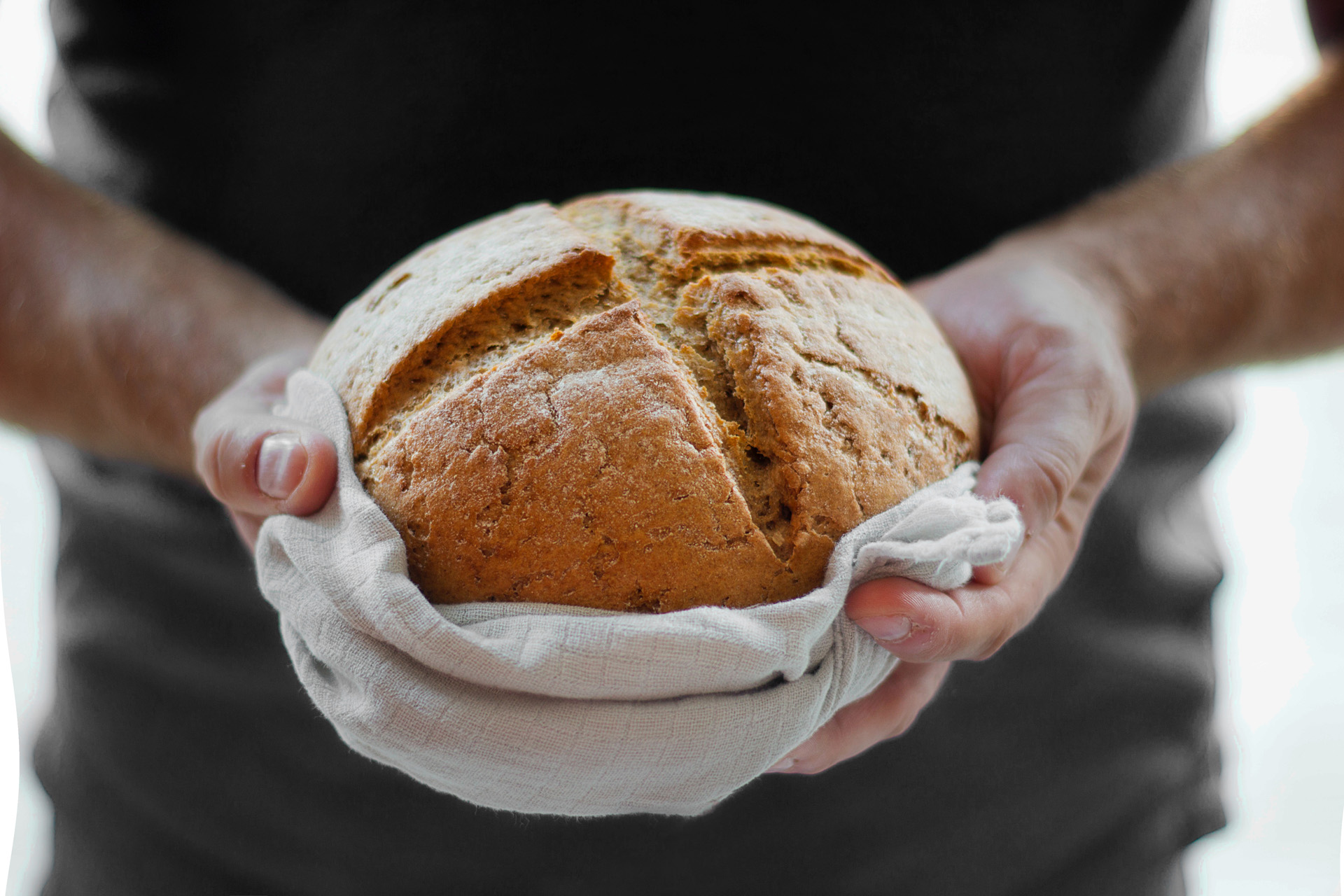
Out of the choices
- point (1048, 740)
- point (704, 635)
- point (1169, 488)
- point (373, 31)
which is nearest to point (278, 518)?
point (704, 635)

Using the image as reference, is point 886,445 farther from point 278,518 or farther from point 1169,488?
point 1169,488

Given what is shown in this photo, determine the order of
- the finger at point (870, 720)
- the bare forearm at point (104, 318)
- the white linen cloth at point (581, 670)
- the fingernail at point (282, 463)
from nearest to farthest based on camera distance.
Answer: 1. the white linen cloth at point (581, 670)
2. the fingernail at point (282, 463)
3. the finger at point (870, 720)
4. the bare forearm at point (104, 318)

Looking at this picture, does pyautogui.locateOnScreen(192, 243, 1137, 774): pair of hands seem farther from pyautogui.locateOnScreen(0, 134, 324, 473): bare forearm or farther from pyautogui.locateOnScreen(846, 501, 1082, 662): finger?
pyautogui.locateOnScreen(0, 134, 324, 473): bare forearm

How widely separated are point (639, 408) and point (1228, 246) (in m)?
1.50

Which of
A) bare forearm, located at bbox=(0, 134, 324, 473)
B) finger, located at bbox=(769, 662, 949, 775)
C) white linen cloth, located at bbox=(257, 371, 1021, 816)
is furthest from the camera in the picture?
bare forearm, located at bbox=(0, 134, 324, 473)

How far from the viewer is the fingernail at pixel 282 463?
117 centimetres

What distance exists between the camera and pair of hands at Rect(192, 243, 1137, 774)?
46.2 inches

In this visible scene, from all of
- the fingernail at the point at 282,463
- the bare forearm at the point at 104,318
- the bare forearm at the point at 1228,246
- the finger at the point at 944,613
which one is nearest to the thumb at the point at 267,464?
the fingernail at the point at 282,463

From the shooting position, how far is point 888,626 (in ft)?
3.71

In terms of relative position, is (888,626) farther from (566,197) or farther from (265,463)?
(566,197)

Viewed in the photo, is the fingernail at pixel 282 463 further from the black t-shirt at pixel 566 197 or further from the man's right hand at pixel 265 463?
the black t-shirt at pixel 566 197

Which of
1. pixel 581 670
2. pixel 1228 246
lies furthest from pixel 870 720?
pixel 1228 246

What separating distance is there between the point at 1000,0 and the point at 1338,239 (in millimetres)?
882

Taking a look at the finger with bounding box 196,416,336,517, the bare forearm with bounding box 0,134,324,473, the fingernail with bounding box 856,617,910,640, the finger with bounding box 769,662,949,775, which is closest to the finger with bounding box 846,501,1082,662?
the fingernail with bounding box 856,617,910,640
